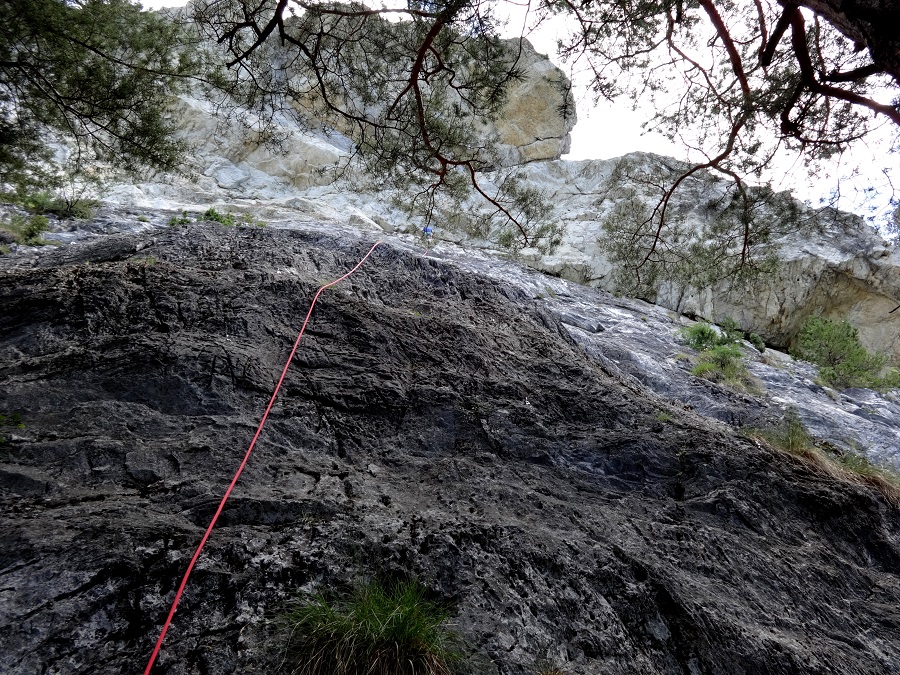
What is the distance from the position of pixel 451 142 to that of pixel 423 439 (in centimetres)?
292

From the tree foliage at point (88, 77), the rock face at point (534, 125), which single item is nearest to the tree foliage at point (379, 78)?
the tree foliage at point (88, 77)

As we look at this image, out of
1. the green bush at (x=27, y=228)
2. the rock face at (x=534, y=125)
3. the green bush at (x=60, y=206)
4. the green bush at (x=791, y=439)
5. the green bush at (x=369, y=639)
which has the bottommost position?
the green bush at (x=369, y=639)

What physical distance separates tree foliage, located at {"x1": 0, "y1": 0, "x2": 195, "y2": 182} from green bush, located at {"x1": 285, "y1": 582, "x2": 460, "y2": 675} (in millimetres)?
Answer: 4164

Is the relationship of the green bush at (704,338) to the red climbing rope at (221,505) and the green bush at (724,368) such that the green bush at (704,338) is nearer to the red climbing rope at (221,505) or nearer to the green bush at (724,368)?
the green bush at (724,368)

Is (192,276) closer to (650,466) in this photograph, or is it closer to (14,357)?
(14,357)

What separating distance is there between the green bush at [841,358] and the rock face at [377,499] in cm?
571

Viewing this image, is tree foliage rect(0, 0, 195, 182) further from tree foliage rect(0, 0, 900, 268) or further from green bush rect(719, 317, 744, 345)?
green bush rect(719, 317, 744, 345)

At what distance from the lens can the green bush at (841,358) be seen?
27.2 ft

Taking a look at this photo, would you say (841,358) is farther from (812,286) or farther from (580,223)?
(580,223)

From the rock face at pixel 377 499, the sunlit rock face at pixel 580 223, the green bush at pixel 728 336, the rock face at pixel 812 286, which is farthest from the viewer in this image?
the rock face at pixel 812 286

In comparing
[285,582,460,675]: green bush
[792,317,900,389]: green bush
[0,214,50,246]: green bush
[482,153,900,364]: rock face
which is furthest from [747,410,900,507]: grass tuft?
[482,153,900,364]: rock face

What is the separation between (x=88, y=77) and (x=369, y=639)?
455 centimetres

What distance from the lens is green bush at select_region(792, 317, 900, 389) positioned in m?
8.29

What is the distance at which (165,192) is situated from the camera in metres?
11.6
